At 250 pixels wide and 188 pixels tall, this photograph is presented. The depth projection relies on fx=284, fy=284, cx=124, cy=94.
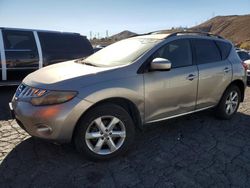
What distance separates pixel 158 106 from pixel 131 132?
60cm

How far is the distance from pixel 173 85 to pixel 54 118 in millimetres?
1824

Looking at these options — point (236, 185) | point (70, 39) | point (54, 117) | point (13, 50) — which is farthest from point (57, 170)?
point (70, 39)

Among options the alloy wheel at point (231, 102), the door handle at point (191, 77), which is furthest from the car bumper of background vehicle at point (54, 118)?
the alloy wheel at point (231, 102)

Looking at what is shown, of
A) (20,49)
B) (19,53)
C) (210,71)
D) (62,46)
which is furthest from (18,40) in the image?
(210,71)

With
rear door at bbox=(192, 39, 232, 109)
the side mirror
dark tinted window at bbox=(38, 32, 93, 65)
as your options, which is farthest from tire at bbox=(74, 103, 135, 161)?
dark tinted window at bbox=(38, 32, 93, 65)

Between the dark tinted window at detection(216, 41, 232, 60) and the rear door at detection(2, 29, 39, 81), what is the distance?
15.0 feet

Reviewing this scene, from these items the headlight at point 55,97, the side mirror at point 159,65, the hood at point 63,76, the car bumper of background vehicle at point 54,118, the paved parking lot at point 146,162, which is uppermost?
the side mirror at point 159,65

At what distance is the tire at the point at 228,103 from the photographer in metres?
5.32

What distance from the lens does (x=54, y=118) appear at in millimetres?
3277

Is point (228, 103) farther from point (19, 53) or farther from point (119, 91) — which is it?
point (19, 53)

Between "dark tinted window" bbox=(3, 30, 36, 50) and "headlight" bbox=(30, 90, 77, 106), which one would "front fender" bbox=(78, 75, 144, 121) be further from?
Answer: "dark tinted window" bbox=(3, 30, 36, 50)

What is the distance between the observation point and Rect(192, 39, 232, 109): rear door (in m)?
4.70

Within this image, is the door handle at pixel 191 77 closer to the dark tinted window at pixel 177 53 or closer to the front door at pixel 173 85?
the front door at pixel 173 85

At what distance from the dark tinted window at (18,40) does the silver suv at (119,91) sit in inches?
132
